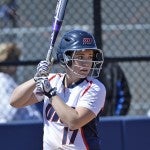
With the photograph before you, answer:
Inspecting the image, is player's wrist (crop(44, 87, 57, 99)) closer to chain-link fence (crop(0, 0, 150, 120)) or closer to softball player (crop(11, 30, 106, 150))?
softball player (crop(11, 30, 106, 150))

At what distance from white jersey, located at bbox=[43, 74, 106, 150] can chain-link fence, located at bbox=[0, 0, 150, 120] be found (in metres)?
1.90

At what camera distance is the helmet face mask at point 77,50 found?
3971mm

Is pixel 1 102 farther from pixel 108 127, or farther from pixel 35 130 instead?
pixel 108 127

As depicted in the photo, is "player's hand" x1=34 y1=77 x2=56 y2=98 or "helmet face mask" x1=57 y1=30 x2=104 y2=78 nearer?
"player's hand" x1=34 y1=77 x2=56 y2=98

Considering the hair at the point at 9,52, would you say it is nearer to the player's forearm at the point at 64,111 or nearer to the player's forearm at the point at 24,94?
the player's forearm at the point at 24,94

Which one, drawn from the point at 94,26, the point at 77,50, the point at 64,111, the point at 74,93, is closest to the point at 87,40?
the point at 77,50

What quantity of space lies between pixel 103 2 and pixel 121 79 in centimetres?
81

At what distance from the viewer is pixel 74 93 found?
402cm

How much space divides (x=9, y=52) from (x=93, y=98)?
6.89ft

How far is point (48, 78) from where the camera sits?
412 cm

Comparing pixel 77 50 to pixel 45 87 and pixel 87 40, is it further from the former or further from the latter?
pixel 45 87

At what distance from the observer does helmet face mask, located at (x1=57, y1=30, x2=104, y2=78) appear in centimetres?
397

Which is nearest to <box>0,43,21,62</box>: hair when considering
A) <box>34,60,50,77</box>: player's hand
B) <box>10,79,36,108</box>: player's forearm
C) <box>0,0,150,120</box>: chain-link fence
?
<box>0,0,150,120</box>: chain-link fence

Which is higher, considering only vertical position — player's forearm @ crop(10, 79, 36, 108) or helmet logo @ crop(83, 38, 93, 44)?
helmet logo @ crop(83, 38, 93, 44)
